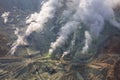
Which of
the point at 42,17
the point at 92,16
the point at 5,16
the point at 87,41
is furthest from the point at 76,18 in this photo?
the point at 5,16

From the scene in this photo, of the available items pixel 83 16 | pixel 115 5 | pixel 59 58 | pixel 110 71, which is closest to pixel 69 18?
pixel 83 16

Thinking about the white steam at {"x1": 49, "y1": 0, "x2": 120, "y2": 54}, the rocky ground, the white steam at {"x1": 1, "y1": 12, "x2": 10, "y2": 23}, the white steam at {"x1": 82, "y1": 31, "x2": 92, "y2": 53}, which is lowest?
the rocky ground

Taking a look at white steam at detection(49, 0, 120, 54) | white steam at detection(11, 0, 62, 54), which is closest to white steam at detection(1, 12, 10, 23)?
white steam at detection(11, 0, 62, 54)

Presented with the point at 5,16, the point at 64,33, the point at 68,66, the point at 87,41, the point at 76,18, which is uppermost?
the point at 5,16

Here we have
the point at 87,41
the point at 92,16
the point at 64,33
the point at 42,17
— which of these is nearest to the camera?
the point at 87,41

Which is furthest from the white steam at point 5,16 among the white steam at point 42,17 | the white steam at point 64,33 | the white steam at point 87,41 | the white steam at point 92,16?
the white steam at point 87,41

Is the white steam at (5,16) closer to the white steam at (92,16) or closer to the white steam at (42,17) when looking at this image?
the white steam at (42,17)

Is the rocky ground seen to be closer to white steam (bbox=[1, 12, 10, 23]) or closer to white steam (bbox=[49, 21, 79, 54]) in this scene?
white steam (bbox=[49, 21, 79, 54])

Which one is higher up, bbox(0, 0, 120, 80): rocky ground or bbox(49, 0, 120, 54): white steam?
bbox(49, 0, 120, 54): white steam

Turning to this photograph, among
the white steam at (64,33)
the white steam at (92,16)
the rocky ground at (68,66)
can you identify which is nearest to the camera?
the rocky ground at (68,66)

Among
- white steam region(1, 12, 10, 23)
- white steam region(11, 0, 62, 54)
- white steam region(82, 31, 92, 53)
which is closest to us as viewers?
white steam region(82, 31, 92, 53)

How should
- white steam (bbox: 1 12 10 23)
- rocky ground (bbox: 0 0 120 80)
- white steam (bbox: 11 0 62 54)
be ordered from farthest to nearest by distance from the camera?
1. white steam (bbox: 1 12 10 23)
2. white steam (bbox: 11 0 62 54)
3. rocky ground (bbox: 0 0 120 80)

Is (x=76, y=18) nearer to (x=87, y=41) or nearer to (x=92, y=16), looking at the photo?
(x=92, y=16)

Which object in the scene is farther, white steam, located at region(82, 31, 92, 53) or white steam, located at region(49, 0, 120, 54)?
white steam, located at region(49, 0, 120, 54)
